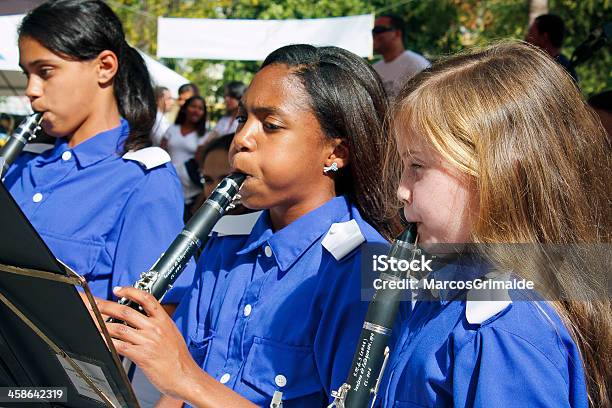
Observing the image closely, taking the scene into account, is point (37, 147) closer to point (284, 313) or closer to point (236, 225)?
point (236, 225)

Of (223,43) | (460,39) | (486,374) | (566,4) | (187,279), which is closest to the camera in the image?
(486,374)

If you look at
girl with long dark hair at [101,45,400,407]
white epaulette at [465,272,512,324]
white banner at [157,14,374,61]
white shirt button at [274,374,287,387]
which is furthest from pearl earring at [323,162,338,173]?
white banner at [157,14,374,61]

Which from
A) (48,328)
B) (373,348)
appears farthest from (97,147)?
(373,348)

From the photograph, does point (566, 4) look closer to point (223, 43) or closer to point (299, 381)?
point (223, 43)

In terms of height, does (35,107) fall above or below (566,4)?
below

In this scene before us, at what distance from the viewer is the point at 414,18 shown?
575 inches

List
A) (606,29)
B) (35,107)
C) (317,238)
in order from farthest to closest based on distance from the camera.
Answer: (606,29) → (35,107) → (317,238)

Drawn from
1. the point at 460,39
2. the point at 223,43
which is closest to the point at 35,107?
the point at 223,43

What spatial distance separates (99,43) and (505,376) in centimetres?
195

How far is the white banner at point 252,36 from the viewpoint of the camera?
6020mm

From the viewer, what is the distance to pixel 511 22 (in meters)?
12.7

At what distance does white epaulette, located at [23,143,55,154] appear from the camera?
2.98 metres

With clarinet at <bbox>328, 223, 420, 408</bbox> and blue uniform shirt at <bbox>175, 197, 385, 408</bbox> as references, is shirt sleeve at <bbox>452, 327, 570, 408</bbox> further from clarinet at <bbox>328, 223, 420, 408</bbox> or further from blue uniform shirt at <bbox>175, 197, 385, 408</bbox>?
blue uniform shirt at <bbox>175, 197, 385, 408</bbox>

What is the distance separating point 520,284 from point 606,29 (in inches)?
116
